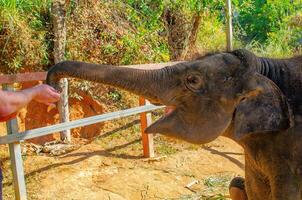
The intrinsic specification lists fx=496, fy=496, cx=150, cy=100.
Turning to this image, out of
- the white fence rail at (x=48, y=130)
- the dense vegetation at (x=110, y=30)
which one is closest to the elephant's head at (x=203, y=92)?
the white fence rail at (x=48, y=130)

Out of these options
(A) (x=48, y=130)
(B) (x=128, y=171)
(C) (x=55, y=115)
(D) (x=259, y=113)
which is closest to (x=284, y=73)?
(D) (x=259, y=113)

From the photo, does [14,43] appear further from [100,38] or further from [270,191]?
[270,191]

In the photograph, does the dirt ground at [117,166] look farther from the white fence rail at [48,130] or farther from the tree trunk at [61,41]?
the white fence rail at [48,130]

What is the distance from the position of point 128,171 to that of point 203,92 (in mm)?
3781

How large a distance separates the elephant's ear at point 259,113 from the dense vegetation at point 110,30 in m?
2.73

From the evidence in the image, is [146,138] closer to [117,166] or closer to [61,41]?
[117,166]

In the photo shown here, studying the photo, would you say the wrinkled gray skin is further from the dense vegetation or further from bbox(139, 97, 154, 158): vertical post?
bbox(139, 97, 154, 158): vertical post

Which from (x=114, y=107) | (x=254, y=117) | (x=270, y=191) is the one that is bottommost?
(x=114, y=107)

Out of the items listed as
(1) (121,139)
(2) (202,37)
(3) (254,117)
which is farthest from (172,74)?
(2) (202,37)

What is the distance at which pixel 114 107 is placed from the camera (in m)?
8.69

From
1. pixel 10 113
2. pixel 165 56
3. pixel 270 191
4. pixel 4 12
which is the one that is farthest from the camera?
pixel 165 56

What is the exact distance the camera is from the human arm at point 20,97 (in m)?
2.77

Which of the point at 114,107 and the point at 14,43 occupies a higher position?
the point at 14,43

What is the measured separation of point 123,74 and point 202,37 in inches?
362
